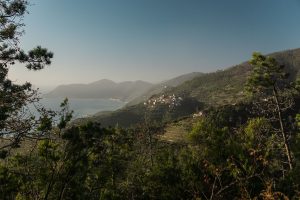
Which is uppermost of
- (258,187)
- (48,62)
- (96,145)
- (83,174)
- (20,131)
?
(48,62)

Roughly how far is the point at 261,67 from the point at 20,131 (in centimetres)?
2045

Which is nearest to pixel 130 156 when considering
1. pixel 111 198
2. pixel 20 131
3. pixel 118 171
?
pixel 118 171

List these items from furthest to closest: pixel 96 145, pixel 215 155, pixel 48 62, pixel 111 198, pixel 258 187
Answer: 1. pixel 215 155
2. pixel 258 187
3. pixel 111 198
4. pixel 96 145
5. pixel 48 62

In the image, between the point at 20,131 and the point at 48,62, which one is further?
the point at 48,62

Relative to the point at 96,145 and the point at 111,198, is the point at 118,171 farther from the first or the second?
the point at 96,145

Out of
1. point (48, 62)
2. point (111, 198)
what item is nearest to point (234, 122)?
point (111, 198)

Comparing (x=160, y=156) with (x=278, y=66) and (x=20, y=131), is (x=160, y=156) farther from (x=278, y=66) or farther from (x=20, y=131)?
(x=20, y=131)

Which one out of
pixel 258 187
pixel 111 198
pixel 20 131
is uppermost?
pixel 20 131

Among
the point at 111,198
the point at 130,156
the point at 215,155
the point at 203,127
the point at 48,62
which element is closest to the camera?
the point at 48,62

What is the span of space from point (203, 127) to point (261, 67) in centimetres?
785

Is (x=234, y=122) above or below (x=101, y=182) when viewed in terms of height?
below

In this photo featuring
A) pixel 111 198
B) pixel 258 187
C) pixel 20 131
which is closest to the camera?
pixel 20 131

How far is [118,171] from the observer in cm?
2934

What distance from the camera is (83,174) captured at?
1959 centimetres
